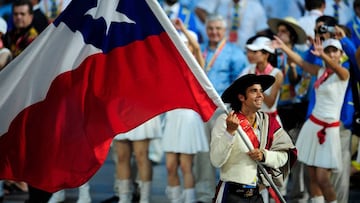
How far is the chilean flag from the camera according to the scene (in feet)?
33.1

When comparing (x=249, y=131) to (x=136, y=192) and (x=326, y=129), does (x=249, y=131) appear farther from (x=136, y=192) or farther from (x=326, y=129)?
(x=136, y=192)

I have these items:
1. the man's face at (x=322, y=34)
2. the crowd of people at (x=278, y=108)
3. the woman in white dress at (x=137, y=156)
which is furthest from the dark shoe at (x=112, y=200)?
the man's face at (x=322, y=34)

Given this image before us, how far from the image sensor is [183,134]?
45.5 feet

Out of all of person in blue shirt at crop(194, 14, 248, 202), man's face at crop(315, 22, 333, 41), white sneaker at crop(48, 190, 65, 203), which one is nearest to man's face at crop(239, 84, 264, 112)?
man's face at crop(315, 22, 333, 41)

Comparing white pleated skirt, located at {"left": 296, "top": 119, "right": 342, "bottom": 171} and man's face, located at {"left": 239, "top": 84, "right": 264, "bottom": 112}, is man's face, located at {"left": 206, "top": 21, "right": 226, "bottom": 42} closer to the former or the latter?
white pleated skirt, located at {"left": 296, "top": 119, "right": 342, "bottom": 171}

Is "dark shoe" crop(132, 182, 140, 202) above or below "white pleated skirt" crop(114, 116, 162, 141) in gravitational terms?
below

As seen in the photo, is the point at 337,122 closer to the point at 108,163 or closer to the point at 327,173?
the point at 327,173

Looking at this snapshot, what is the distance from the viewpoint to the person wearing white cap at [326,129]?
12844 millimetres

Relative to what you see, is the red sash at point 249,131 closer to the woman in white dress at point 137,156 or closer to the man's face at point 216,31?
the woman in white dress at point 137,156

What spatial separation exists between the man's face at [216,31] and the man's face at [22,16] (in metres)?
2.57

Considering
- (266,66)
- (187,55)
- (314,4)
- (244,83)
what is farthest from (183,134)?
(187,55)

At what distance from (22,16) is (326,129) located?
15.4ft

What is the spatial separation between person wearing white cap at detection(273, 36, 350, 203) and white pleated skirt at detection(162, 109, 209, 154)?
137 centimetres

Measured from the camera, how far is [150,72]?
10.1 m
